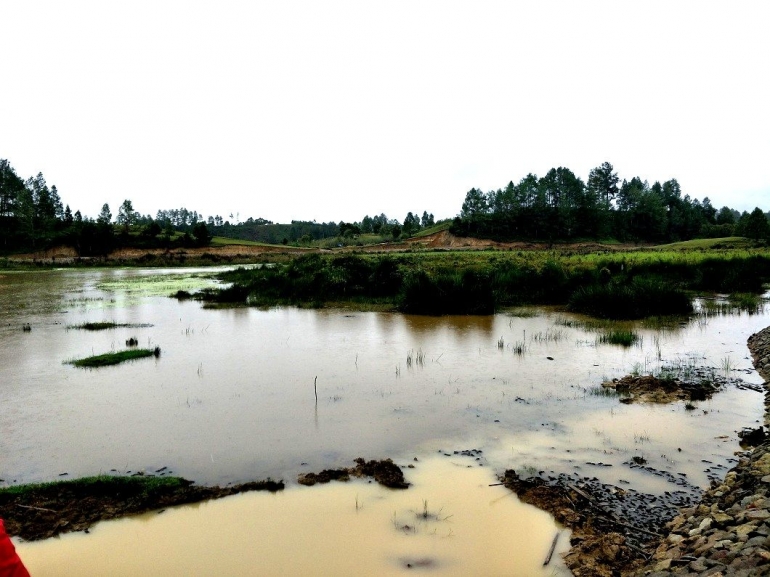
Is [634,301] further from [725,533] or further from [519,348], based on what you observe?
[725,533]

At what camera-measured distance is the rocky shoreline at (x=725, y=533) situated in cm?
365

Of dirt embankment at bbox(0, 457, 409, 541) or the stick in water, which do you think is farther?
dirt embankment at bbox(0, 457, 409, 541)

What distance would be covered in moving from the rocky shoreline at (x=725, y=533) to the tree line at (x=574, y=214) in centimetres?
7905

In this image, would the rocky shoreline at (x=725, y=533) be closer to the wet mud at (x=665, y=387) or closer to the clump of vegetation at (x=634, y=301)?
the wet mud at (x=665, y=387)

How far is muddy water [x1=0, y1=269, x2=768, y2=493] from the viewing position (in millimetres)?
7105

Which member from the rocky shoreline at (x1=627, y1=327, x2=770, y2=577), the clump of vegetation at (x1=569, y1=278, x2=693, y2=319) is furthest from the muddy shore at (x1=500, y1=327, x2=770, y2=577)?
the clump of vegetation at (x1=569, y1=278, x2=693, y2=319)

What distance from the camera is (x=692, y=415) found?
8.50m

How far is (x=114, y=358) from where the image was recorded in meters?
12.7

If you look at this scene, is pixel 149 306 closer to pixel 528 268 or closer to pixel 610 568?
pixel 528 268

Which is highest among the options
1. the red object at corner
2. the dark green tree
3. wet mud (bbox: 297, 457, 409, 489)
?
the dark green tree

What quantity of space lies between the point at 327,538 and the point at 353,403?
4245mm

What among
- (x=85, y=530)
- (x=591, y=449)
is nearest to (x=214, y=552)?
(x=85, y=530)

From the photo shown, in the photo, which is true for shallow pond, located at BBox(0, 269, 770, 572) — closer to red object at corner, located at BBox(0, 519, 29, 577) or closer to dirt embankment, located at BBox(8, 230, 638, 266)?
red object at corner, located at BBox(0, 519, 29, 577)

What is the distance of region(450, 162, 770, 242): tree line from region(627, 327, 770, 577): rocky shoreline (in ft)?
259
